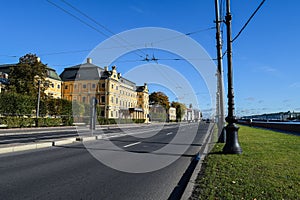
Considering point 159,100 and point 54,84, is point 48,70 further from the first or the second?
point 159,100

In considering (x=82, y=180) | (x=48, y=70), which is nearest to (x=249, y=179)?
(x=82, y=180)

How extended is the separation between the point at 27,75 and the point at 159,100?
226ft

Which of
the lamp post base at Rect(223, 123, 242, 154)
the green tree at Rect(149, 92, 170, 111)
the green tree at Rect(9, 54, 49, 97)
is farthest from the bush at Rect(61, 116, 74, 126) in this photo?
the green tree at Rect(149, 92, 170, 111)

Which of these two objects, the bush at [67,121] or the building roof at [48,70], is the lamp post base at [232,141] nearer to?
the bush at [67,121]

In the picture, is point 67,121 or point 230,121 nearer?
point 230,121

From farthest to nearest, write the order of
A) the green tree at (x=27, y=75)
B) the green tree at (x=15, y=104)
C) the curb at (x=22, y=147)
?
the green tree at (x=27, y=75) → the green tree at (x=15, y=104) → the curb at (x=22, y=147)

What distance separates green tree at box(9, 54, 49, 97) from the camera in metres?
39.5

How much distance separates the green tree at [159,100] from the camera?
4065 inches

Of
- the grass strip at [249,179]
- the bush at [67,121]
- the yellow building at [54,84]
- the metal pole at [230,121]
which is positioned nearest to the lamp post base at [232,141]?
the metal pole at [230,121]

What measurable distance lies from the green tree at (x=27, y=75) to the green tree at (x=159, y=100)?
217 ft

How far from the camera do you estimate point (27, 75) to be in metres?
39.8

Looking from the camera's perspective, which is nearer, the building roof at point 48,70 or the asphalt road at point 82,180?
the asphalt road at point 82,180

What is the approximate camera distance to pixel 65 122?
121 ft

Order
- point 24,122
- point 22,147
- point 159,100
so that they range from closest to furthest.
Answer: point 22,147 → point 24,122 → point 159,100
